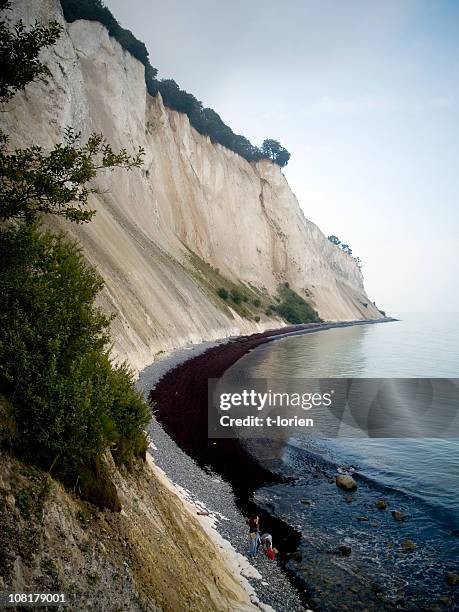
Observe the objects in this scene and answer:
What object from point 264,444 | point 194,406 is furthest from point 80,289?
point 194,406

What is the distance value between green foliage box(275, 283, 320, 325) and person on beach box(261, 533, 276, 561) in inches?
2843

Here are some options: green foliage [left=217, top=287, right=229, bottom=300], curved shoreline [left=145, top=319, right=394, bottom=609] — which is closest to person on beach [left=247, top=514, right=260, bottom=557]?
curved shoreline [left=145, top=319, right=394, bottom=609]

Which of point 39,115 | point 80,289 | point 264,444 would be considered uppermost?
point 39,115

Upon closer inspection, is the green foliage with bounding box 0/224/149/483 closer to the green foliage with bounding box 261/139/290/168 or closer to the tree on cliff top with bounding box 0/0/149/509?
the tree on cliff top with bounding box 0/0/149/509

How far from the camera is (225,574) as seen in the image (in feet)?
31.8

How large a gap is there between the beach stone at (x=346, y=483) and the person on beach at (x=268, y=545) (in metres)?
5.77

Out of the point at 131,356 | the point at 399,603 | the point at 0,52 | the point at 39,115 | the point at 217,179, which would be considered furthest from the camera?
the point at 217,179

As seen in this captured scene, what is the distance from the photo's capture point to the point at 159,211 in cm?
6119

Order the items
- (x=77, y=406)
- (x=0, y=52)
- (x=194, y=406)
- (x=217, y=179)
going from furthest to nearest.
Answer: (x=217, y=179) < (x=194, y=406) < (x=0, y=52) < (x=77, y=406)

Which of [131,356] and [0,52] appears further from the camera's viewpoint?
[131,356]

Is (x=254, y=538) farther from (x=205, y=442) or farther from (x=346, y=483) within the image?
(x=205, y=442)

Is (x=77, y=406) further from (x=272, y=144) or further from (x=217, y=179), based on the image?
(x=272, y=144)

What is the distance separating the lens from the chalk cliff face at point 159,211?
105 feet

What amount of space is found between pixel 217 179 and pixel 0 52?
78.4m
